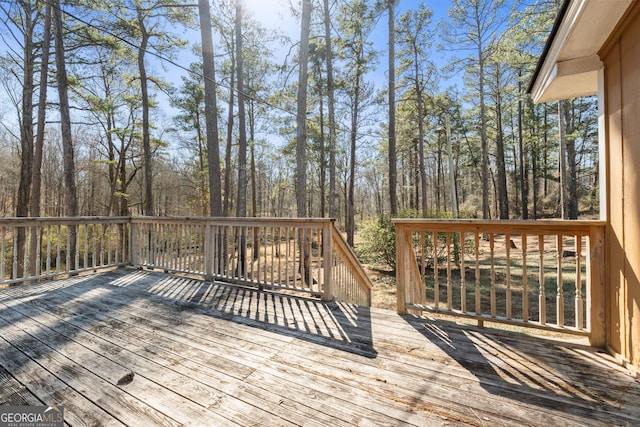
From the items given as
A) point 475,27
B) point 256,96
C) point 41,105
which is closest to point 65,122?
point 41,105

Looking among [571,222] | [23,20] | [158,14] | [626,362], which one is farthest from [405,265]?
[23,20]

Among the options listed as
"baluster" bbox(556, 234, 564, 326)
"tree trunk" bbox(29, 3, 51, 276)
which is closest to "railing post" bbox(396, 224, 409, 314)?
"baluster" bbox(556, 234, 564, 326)

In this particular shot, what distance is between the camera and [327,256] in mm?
3084

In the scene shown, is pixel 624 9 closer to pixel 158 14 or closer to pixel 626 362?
pixel 626 362

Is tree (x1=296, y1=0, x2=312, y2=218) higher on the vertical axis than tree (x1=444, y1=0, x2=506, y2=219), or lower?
lower

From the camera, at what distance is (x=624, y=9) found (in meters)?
1.67

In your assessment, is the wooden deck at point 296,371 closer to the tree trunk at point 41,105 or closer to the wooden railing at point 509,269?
the wooden railing at point 509,269

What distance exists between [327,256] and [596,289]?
7.39ft

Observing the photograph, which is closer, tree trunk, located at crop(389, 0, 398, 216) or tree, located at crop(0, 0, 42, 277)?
tree, located at crop(0, 0, 42, 277)

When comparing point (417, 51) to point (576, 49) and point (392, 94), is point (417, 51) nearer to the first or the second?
point (392, 94)

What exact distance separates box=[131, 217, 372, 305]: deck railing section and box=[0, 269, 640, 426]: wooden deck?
0.65m

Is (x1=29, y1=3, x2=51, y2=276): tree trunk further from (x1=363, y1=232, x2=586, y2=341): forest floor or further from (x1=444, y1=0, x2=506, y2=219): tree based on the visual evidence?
(x1=444, y1=0, x2=506, y2=219): tree

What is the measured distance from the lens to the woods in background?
742 cm

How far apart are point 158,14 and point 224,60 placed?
3.92 meters
